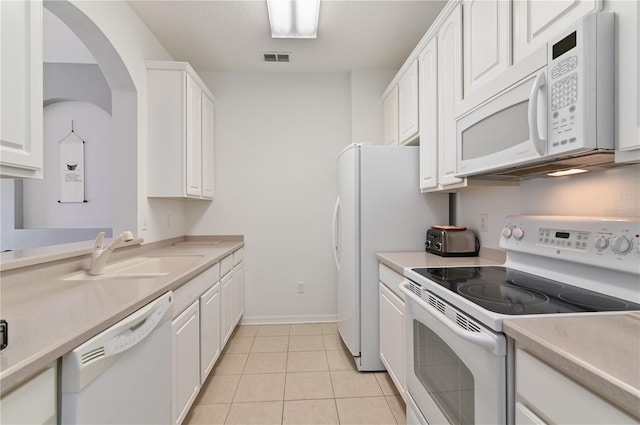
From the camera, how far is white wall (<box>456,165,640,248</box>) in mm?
1181

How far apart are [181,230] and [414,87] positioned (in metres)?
2.65

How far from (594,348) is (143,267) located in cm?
227

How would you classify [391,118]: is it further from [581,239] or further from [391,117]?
[581,239]

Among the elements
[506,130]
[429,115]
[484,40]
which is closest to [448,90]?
[429,115]

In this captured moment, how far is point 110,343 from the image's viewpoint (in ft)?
3.15

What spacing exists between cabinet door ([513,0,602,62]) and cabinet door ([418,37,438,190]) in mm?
792

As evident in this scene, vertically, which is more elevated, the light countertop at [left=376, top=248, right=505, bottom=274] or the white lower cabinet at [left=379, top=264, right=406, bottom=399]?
the light countertop at [left=376, top=248, right=505, bottom=274]

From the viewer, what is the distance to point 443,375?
1.22 m

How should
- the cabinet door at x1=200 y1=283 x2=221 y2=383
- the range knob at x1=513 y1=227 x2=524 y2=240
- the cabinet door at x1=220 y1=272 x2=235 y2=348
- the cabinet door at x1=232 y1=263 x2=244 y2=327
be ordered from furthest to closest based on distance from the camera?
1. the cabinet door at x1=232 y1=263 x2=244 y2=327
2. the cabinet door at x1=220 y1=272 x2=235 y2=348
3. the cabinet door at x1=200 y1=283 x2=221 y2=383
4. the range knob at x1=513 y1=227 x2=524 y2=240

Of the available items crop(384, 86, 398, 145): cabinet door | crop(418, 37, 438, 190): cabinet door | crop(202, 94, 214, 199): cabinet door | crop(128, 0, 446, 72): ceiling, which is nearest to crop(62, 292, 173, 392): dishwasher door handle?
crop(418, 37, 438, 190): cabinet door

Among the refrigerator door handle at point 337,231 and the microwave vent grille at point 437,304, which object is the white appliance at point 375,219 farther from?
the microwave vent grille at point 437,304

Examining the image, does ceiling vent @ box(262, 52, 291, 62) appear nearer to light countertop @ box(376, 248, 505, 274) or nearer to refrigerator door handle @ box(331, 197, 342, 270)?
refrigerator door handle @ box(331, 197, 342, 270)

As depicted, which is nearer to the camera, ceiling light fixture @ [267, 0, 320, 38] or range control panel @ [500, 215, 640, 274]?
range control panel @ [500, 215, 640, 274]

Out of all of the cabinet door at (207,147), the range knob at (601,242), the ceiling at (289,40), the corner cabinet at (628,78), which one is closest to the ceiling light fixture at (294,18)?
the ceiling at (289,40)
